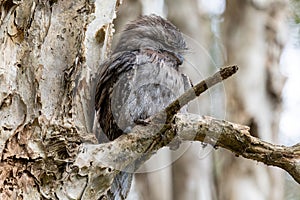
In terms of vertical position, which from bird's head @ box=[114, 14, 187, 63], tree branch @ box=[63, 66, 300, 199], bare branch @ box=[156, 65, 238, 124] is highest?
bird's head @ box=[114, 14, 187, 63]

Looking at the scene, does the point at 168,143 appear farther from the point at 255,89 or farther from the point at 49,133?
the point at 255,89

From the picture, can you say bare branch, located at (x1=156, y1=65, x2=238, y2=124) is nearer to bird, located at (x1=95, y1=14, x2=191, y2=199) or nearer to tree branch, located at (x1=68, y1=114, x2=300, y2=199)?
tree branch, located at (x1=68, y1=114, x2=300, y2=199)

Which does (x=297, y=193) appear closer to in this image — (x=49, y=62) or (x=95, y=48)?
(x=95, y=48)

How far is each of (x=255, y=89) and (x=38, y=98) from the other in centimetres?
195

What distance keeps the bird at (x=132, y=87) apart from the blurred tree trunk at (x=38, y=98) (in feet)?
0.37

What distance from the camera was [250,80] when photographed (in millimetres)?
3316

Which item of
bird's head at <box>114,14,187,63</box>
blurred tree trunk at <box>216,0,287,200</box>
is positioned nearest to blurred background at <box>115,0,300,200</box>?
blurred tree trunk at <box>216,0,287,200</box>

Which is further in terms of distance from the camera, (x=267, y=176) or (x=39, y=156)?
(x=267, y=176)

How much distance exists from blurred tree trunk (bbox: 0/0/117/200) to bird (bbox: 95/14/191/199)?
113mm

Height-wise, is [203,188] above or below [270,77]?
below

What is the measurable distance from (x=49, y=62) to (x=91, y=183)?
1.02 feet

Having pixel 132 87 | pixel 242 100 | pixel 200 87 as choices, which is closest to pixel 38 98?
pixel 132 87

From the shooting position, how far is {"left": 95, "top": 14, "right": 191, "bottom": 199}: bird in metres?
1.70

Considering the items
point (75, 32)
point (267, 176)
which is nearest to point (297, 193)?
point (267, 176)
